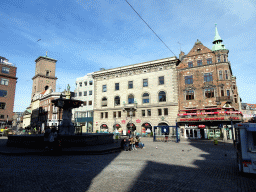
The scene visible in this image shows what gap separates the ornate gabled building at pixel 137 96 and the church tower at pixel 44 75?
3970 cm

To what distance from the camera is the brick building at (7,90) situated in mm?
51562

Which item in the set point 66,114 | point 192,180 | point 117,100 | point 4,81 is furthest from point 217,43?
point 4,81

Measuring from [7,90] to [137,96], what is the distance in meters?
38.9

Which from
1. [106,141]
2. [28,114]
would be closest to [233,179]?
[106,141]

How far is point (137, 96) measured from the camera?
145 feet

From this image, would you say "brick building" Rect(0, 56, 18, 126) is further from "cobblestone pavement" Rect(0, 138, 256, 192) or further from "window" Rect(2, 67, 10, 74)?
"cobblestone pavement" Rect(0, 138, 256, 192)

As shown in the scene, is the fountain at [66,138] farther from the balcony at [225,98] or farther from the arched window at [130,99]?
the balcony at [225,98]

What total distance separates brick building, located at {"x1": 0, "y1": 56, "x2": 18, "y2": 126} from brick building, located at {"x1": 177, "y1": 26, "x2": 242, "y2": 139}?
47301 mm

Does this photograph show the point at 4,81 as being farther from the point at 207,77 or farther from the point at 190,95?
the point at 207,77

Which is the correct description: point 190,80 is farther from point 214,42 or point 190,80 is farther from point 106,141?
point 106,141

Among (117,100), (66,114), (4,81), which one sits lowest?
(66,114)

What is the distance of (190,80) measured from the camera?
39219mm

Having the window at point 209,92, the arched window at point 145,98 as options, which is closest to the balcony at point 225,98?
the window at point 209,92

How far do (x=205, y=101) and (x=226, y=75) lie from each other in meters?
6.44
